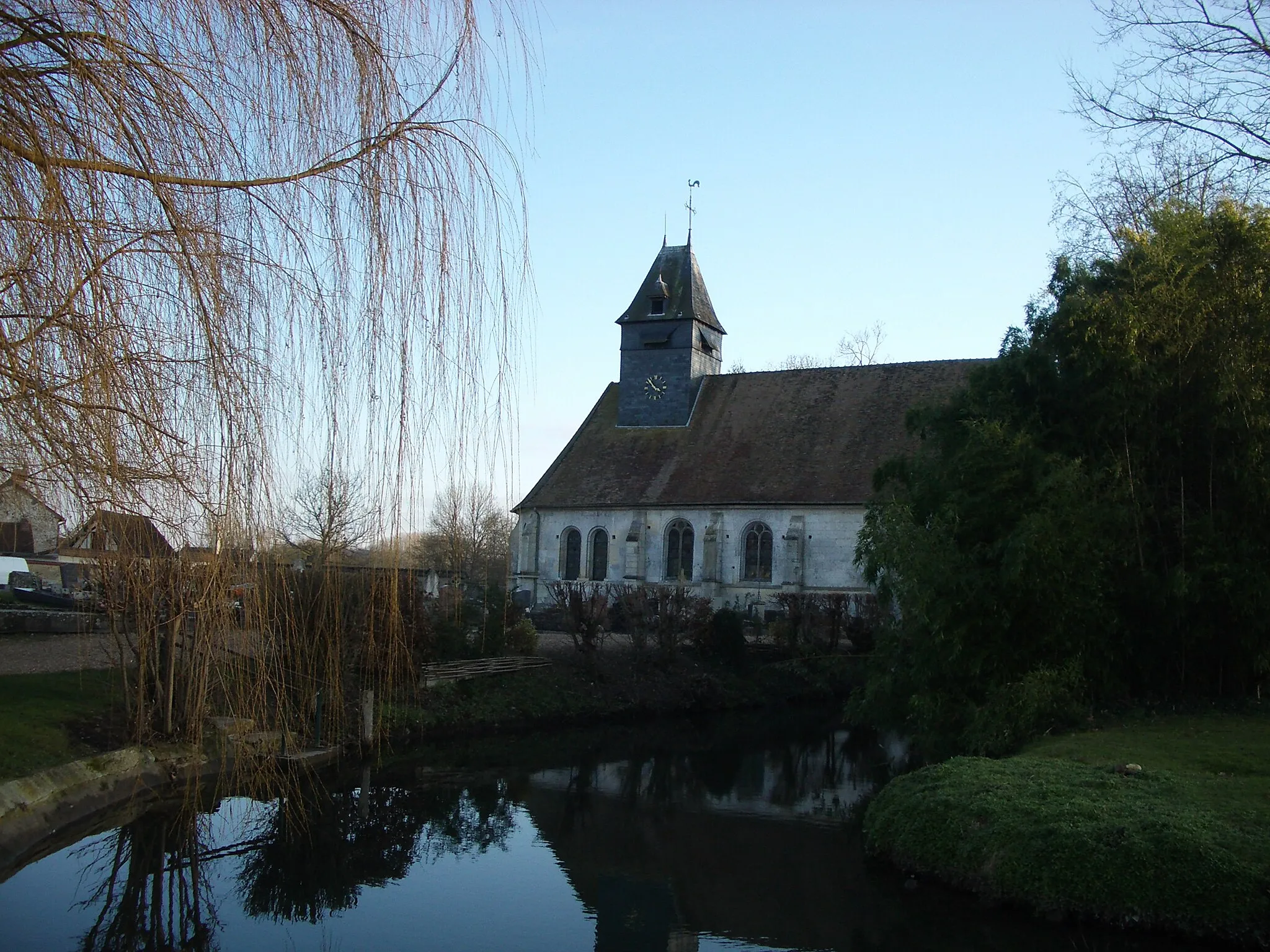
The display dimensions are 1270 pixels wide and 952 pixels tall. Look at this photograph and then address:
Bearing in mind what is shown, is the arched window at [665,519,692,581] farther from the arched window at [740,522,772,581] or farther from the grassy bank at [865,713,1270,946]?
the grassy bank at [865,713,1270,946]

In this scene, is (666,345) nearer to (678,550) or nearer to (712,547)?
(678,550)

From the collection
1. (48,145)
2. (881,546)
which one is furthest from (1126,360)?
(48,145)

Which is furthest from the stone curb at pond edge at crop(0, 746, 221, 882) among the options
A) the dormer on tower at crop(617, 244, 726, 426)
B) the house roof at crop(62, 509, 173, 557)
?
the dormer on tower at crop(617, 244, 726, 426)

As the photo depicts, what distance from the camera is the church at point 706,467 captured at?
1366 inches

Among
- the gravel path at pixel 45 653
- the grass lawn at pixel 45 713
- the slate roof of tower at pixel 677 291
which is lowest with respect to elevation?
the grass lawn at pixel 45 713

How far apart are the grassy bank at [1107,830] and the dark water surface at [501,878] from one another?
294 mm

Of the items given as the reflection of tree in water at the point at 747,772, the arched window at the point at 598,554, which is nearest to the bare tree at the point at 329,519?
the reflection of tree in water at the point at 747,772

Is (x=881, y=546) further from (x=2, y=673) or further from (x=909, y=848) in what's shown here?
(x=2, y=673)

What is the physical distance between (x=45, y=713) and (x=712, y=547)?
23.3m

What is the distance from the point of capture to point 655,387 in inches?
1566

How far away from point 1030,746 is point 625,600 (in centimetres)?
1484

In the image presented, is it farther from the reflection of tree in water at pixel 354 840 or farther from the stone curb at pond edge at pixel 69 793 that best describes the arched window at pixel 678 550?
the stone curb at pond edge at pixel 69 793

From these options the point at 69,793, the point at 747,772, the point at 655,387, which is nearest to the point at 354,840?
the point at 69,793

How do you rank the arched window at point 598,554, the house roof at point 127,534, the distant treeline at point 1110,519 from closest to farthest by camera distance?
the house roof at point 127,534
the distant treeline at point 1110,519
the arched window at point 598,554
